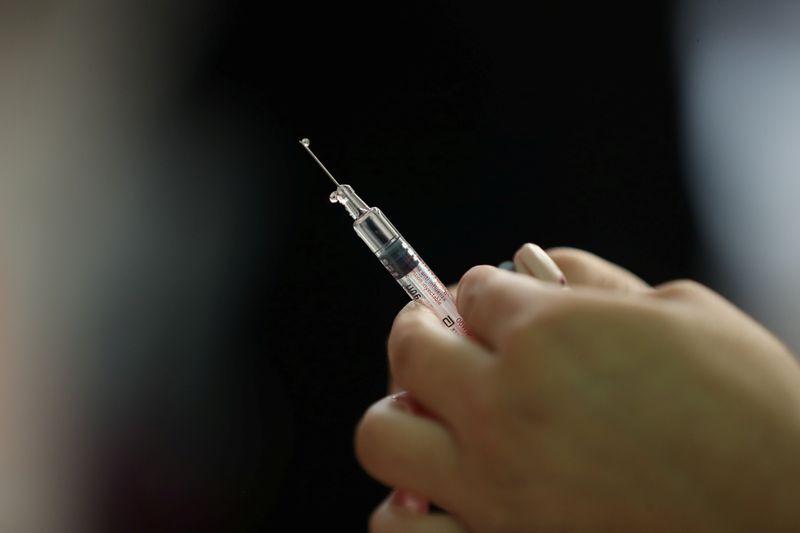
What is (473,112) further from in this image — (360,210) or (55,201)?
(55,201)

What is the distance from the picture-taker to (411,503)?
42cm

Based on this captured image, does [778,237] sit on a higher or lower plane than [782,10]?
lower

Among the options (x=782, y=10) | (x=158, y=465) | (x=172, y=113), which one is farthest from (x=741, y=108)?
(x=158, y=465)

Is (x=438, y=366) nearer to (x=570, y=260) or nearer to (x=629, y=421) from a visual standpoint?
(x=629, y=421)

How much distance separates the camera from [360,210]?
1.75ft

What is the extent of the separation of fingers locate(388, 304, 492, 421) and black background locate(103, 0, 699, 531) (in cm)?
21

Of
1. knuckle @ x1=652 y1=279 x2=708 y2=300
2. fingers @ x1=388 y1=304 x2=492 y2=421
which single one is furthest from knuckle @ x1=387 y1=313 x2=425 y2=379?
knuckle @ x1=652 y1=279 x2=708 y2=300

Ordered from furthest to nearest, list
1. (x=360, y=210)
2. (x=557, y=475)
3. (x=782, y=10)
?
1. (x=782, y=10)
2. (x=360, y=210)
3. (x=557, y=475)

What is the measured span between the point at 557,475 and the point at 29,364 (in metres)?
0.47

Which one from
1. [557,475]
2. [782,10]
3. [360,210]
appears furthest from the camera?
[782,10]

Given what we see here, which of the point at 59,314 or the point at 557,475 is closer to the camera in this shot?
the point at 557,475

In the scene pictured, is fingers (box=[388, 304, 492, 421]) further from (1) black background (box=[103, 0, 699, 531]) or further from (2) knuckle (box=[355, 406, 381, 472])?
(1) black background (box=[103, 0, 699, 531])

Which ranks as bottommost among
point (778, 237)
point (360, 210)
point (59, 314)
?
point (778, 237)

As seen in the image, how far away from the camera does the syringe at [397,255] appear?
0.53 m
